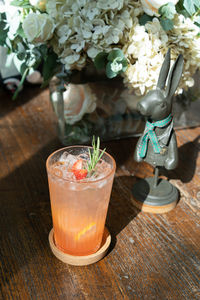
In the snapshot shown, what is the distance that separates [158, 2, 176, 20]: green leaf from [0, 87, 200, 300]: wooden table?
42 cm

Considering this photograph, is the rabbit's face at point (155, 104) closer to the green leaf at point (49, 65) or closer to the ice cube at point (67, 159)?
the ice cube at point (67, 159)

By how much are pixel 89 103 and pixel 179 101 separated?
1.14 feet

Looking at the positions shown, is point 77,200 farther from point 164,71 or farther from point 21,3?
point 21,3

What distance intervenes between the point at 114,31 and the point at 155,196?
Result: 436 mm

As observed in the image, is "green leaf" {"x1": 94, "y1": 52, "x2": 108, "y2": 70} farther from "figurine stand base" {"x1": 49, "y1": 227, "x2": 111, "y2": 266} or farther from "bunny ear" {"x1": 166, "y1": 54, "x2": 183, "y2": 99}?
"figurine stand base" {"x1": 49, "y1": 227, "x2": 111, "y2": 266}

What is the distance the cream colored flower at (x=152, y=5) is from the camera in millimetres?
854

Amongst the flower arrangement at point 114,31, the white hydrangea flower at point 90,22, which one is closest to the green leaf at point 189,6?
the flower arrangement at point 114,31

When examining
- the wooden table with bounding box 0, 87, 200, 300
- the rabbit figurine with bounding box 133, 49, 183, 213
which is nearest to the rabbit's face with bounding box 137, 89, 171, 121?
the rabbit figurine with bounding box 133, 49, 183, 213

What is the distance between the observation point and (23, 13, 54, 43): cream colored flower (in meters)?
0.86

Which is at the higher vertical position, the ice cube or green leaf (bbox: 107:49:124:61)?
green leaf (bbox: 107:49:124:61)

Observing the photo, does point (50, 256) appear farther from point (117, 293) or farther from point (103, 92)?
point (103, 92)

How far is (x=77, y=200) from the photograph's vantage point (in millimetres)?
636

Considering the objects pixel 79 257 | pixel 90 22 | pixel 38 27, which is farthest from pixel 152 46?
pixel 79 257

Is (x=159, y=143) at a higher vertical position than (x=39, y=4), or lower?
lower
